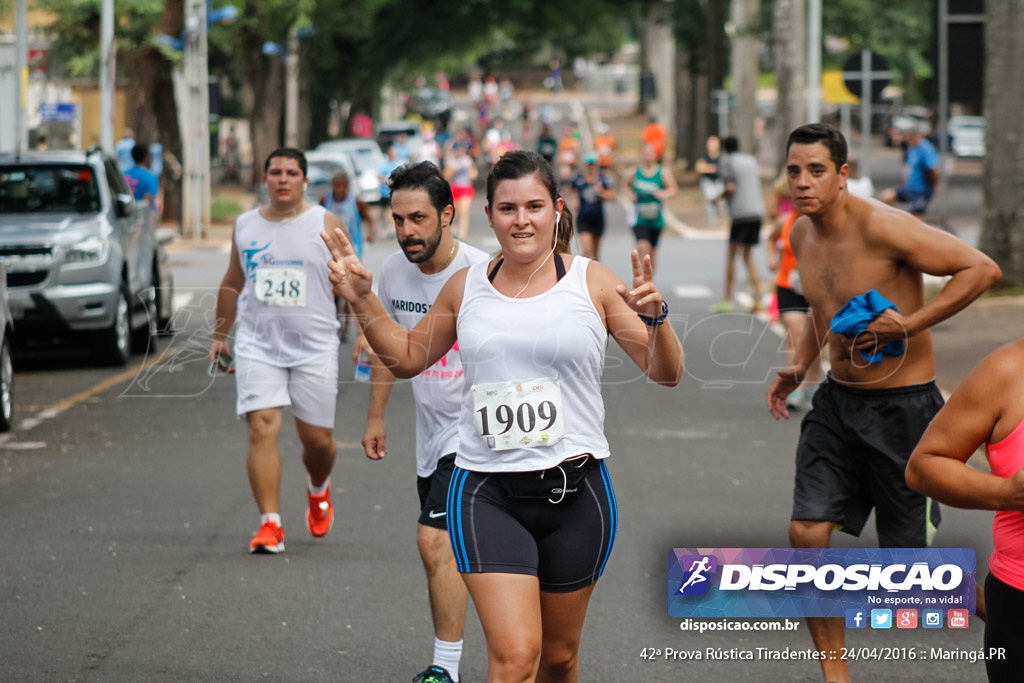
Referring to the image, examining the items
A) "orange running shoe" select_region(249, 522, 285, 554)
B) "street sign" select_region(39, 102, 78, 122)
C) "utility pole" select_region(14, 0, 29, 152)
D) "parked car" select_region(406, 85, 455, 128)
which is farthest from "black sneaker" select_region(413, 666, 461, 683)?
"parked car" select_region(406, 85, 455, 128)

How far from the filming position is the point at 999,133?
59.4 ft

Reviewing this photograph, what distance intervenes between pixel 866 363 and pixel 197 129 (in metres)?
28.6

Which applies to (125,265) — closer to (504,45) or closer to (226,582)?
(226,582)

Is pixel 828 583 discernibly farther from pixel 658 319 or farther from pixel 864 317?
pixel 658 319

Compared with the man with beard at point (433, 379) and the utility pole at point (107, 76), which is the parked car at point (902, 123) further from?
the man with beard at point (433, 379)

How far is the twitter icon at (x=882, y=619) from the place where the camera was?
516 cm

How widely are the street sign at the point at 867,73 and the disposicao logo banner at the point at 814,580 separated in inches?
720

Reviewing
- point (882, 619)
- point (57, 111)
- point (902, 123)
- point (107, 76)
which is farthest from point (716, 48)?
point (882, 619)

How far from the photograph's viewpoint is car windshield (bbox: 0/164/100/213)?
51.8 feet

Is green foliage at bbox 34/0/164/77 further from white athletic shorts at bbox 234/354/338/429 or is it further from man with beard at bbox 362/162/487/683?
man with beard at bbox 362/162/487/683

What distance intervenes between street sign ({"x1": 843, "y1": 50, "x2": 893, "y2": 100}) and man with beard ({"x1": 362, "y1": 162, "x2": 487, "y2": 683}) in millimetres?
17648

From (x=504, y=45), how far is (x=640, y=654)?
120 metres

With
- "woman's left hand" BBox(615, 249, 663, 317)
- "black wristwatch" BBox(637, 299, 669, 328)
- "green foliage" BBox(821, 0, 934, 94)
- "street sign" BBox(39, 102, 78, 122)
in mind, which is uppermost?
"green foliage" BBox(821, 0, 934, 94)

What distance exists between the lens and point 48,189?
15.9m
